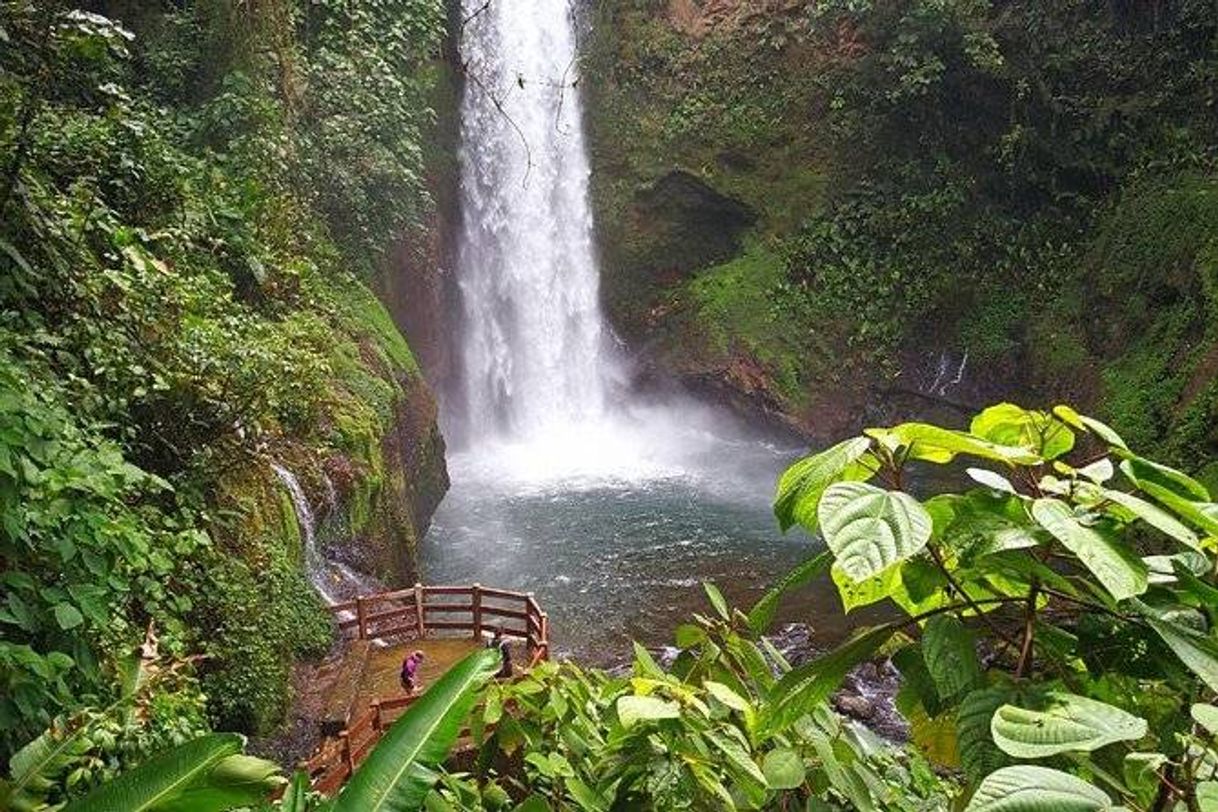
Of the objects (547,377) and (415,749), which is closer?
(415,749)

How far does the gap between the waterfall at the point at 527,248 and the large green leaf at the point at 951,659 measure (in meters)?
19.3

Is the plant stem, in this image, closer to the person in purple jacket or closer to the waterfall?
the person in purple jacket

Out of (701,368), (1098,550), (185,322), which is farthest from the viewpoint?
(701,368)

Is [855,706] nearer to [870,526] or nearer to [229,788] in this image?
[229,788]

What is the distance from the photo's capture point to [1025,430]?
1.41 metres

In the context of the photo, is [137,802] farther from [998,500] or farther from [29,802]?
[998,500]

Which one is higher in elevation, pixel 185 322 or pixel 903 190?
pixel 903 190

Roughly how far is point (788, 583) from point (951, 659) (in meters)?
0.24

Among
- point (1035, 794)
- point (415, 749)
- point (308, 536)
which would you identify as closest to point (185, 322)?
point (308, 536)

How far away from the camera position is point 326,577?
9.75m

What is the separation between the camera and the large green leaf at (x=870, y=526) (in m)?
1.05

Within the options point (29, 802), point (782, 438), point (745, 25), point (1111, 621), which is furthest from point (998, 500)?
point (745, 25)

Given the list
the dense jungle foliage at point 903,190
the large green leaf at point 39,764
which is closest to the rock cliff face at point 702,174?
the dense jungle foliage at point 903,190

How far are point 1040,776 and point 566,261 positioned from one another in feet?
69.4
